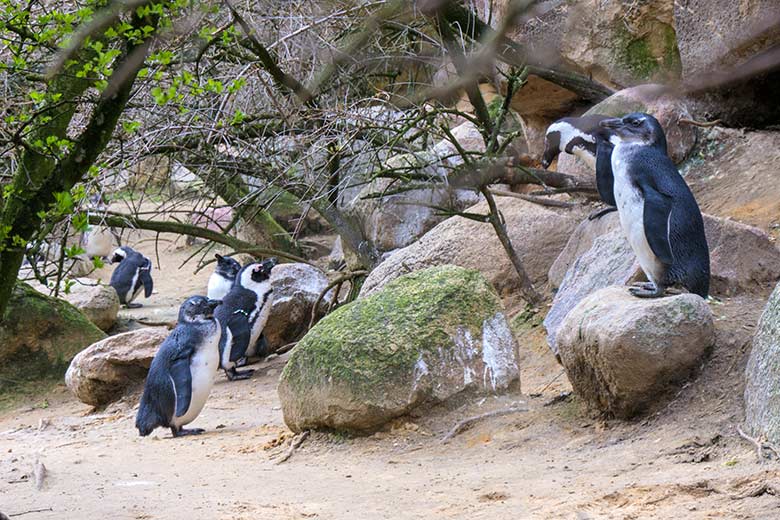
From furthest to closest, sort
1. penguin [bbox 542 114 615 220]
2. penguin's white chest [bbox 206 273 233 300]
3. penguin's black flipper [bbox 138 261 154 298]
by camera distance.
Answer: penguin's black flipper [bbox 138 261 154 298] < penguin's white chest [bbox 206 273 233 300] < penguin [bbox 542 114 615 220]

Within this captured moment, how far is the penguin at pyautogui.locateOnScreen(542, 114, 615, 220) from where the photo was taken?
8.10 m

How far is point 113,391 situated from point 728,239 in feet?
20.1

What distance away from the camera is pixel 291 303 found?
12.0m

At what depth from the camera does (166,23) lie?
3559mm

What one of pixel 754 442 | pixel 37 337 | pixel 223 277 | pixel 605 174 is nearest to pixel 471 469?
pixel 754 442

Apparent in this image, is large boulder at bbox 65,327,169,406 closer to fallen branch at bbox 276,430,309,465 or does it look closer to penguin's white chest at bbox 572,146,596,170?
fallen branch at bbox 276,430,309,465

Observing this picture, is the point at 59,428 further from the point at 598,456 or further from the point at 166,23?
the point at 166,23

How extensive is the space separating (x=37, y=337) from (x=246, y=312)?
2.48m

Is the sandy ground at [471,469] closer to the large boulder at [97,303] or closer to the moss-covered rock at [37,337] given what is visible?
the moss-covered rock at [37,337]

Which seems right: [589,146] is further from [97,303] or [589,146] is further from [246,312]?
[97,303]

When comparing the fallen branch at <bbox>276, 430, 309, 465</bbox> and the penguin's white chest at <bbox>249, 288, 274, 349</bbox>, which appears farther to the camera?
the penguin's white chest at <bbox>249, 288, 274, 349</bbox>

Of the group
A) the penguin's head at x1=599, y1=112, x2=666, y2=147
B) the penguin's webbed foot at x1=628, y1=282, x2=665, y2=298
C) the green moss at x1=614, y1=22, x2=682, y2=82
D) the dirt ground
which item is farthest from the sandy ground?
the green moss at x1=614, y1=22, x2=682, y2=82

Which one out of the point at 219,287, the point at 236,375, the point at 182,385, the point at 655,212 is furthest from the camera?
the point at 219,287

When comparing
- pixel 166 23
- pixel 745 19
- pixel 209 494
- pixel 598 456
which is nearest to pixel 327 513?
pixel 209 494
